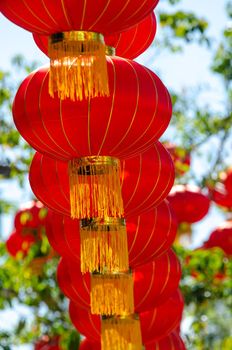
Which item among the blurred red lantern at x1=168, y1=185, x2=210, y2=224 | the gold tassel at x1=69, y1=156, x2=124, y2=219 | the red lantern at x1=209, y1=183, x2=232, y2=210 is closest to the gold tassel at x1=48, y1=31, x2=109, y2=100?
the gold tassel at x1=69, y1=156, x2=124, y2=219

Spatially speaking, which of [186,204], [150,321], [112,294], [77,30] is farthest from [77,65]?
[186,204]

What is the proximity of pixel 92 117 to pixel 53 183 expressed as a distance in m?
0.43

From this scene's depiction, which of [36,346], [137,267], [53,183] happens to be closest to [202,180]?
[36,346]

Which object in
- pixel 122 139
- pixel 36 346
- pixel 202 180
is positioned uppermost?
pixel 122 139

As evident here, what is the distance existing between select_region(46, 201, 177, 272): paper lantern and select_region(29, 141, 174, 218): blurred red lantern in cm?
26

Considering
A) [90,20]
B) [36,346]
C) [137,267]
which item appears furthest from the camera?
[36,346]

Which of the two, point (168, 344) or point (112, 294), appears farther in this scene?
point (168, 344)

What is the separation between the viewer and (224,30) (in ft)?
23.7

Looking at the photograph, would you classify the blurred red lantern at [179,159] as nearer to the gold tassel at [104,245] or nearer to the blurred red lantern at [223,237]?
the blurred red lantern at [223,237]

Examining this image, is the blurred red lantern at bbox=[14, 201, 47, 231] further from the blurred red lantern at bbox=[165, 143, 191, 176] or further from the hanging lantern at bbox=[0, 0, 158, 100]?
the hanging lantern at bbox=[0, 0, 158, 100]

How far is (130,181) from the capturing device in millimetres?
3986

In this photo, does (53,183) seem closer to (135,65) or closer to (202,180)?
(135,65)

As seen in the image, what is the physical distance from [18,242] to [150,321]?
71.1 inches

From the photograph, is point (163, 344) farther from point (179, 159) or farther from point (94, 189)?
point (179, 159)
